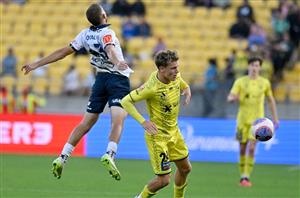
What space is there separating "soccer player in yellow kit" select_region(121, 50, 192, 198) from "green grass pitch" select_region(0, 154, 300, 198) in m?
2.47

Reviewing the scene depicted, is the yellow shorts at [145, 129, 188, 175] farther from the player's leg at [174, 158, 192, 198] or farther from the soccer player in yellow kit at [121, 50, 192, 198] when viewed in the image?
the player's leg at [174, 158, 192, 198]

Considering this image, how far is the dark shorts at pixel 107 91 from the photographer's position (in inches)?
514

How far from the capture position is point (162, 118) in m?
11.8

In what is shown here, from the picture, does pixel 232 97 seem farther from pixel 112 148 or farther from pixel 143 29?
pixel 143 29

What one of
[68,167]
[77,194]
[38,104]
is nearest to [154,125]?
[77,194]

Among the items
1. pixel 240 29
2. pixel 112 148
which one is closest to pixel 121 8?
pixel 240 29

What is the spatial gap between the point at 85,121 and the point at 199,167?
23.5 ft

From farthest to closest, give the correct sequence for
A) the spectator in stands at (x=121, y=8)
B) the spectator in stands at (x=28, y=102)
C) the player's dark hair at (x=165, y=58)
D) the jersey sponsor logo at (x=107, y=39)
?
the spectator in stands at (x=121, y=8) → the spectator in stands at (x=28, y=102) → the jersey sponsor logo at (x=107, y=39) → the player's dark hair at (x=165, y=58)

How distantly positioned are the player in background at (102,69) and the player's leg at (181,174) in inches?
43.2

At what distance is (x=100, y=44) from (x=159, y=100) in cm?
166

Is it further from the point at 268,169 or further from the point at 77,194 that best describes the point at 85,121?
the point at 268,169

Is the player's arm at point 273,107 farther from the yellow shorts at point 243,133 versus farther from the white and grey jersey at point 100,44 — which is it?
the white and grey jersey at point 100,44

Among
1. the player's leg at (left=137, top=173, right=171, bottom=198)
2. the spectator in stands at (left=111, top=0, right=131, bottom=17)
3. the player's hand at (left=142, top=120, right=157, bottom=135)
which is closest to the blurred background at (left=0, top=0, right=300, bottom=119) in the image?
the spectator in stands at (left=111, top=0, right=131, bottom=17)

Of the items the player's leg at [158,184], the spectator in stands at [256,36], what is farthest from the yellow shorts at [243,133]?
the spectator in stands at [256,36]
